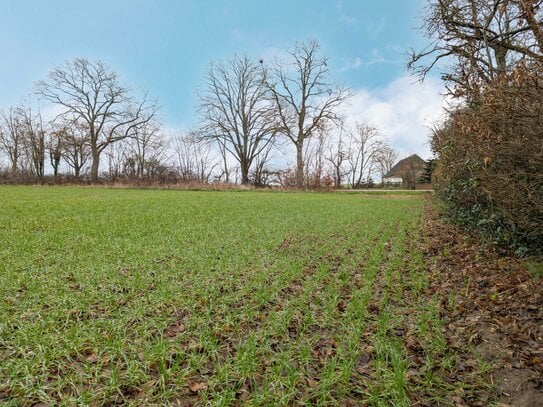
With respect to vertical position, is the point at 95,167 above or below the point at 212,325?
above

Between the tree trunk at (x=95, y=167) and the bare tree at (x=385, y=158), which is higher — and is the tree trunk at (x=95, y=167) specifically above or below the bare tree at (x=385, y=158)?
below

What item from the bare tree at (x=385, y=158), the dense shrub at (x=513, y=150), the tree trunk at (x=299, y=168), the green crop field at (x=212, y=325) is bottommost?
the green crop field at (x=212, y=325)

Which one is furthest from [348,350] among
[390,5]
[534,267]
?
[390,5]

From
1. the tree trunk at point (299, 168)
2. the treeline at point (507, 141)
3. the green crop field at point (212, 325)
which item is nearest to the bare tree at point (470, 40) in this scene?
the treeline at point (507, 141)

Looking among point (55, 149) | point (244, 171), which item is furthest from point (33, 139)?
point (244, 171)

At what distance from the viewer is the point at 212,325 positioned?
8.49 feet

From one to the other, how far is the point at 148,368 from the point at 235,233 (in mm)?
4736

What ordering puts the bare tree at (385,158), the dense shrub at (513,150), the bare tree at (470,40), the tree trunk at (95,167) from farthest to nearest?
the bare tree at (385,158) < the tree trunk at (95,167) < the bare tree at (470,40) < the dense shrub at (513,150)

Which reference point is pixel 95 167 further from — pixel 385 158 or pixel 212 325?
pixel 385 158

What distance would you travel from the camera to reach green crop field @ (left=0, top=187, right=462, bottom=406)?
179cm

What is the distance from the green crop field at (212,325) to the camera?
5.89ft

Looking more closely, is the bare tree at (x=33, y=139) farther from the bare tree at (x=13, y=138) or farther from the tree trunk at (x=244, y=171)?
the tree trunk at (x=244, y=171)

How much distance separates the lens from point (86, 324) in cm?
247

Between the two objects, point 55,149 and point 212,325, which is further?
point 55,149
